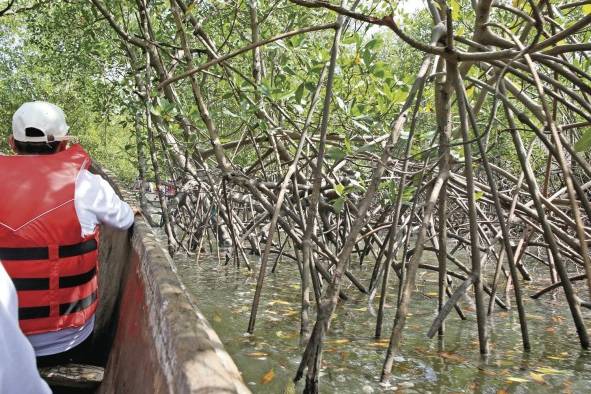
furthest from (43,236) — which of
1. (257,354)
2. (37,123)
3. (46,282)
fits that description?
(257,354)

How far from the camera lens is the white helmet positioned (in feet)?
5.97

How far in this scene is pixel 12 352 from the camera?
1032 millimetres

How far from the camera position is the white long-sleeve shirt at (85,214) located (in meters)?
1.86

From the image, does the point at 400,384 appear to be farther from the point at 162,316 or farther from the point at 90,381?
the point at 162,316

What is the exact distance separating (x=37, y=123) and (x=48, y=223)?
0.34 m

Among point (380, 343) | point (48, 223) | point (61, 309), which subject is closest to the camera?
point (48, 223)

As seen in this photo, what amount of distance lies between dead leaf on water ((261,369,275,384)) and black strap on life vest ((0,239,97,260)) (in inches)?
48.5

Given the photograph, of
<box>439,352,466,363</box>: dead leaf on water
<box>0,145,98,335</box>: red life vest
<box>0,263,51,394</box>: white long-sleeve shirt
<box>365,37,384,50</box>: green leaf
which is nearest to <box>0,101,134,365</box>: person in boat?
<box>0,145,98,335</box>: red life vest

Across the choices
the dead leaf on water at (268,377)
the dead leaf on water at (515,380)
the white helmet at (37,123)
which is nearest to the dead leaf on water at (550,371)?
the dead leaf on water at (515,380)

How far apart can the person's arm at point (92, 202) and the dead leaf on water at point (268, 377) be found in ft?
4.03

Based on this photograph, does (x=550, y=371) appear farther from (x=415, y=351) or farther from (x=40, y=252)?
(x=40, y=252)

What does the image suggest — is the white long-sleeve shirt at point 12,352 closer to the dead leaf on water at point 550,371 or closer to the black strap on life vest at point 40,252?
the black strap on life vest at point 40,252

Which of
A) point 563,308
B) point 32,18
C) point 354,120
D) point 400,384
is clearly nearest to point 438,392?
point 400,384

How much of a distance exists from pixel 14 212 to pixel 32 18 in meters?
5.75
